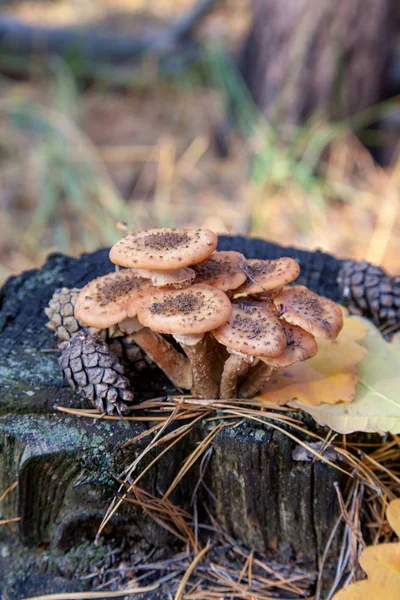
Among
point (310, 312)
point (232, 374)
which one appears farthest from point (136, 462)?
point (310, 312)

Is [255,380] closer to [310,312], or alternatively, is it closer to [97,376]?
[310,312]

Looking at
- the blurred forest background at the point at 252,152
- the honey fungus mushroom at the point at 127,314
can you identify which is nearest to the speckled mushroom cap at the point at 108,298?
the honey fungus mushroom at the point at 127,314

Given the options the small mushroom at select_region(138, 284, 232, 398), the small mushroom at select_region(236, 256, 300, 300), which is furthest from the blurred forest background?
the small mushroom at select_region(138, 284, 232, 398)

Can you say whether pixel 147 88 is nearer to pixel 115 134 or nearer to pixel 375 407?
pixel 115 134

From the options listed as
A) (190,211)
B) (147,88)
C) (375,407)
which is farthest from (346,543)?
(147,88)

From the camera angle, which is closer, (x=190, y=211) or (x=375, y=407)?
(x=375, y=407)

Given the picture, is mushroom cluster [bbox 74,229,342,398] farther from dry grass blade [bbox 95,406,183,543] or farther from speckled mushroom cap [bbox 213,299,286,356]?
dry grass blade [bbox 95,406,183,543]
